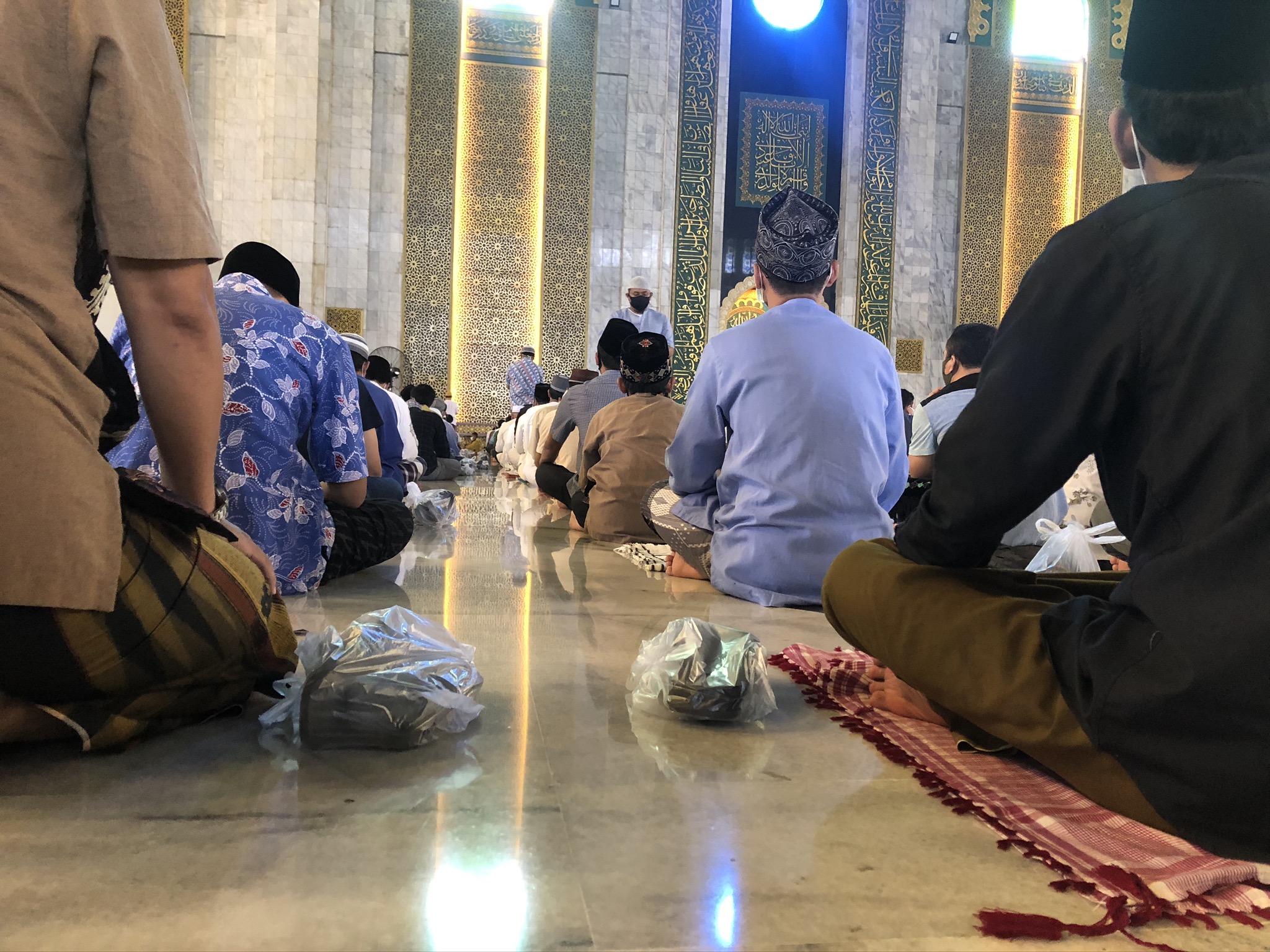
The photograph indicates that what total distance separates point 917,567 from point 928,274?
9.55 meters

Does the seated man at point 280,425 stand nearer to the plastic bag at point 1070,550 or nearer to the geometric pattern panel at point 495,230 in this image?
the plastic bag at point 1070,550

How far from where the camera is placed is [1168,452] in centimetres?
104

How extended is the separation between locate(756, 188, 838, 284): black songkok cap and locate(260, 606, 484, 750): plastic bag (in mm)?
1610

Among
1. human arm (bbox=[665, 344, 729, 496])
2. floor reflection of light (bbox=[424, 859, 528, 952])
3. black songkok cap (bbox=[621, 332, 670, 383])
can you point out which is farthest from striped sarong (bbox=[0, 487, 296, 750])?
black songkok cap (bbox=[621, 332, 670, 383])

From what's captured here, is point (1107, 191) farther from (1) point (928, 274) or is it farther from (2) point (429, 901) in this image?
(2) point (429, 901)

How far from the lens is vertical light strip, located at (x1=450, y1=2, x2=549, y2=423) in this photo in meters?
9.54

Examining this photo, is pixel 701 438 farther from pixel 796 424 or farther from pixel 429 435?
pixel 429 435

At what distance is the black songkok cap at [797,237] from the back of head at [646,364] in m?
1.25

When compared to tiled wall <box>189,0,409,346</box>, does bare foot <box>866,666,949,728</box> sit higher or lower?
lower

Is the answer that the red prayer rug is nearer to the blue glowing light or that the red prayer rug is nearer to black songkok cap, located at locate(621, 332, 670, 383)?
black songkok cap, located at locate(621, 332, 670, 383)

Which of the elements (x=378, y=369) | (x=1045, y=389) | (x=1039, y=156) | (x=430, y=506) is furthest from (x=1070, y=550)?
(x=1039, y=156)

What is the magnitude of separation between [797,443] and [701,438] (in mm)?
368

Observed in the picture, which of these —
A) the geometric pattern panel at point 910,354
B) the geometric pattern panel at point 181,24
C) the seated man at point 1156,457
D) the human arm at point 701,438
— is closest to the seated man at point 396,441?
the human arm at point 701,438

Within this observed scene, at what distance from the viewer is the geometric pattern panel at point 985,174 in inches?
405
